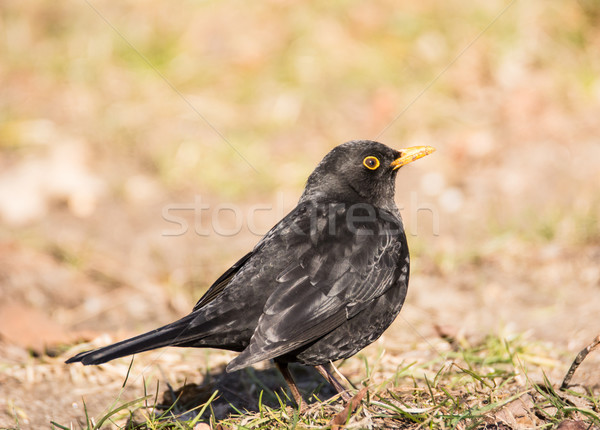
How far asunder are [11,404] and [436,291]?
3456 millimetres

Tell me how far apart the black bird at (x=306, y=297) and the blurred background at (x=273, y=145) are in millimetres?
1209

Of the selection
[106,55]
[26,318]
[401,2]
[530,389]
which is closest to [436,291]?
[530,389]

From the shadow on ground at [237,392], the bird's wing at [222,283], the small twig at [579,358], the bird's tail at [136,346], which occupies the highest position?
the bird's wing at [222,283]

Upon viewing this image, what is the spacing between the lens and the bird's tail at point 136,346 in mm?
3023

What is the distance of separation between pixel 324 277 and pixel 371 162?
1.04 metres

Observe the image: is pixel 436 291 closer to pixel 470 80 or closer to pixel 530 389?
pixel 530 389

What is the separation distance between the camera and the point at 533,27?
28.0ft

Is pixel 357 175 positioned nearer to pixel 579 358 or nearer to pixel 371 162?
pixel 371 162

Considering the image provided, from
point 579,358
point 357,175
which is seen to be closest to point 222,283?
point 357,175

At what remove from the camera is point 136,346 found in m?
3.03

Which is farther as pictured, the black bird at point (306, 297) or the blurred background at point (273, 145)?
the blurred background at point (273, 145)

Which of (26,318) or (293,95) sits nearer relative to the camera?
(26,318)

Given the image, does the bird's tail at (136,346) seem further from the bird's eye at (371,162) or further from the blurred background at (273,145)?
the bird's eye at (371,162)

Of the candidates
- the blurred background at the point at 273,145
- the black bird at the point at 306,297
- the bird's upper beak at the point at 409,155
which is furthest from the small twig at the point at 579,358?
the bird's upper beak at the point at 409,155
